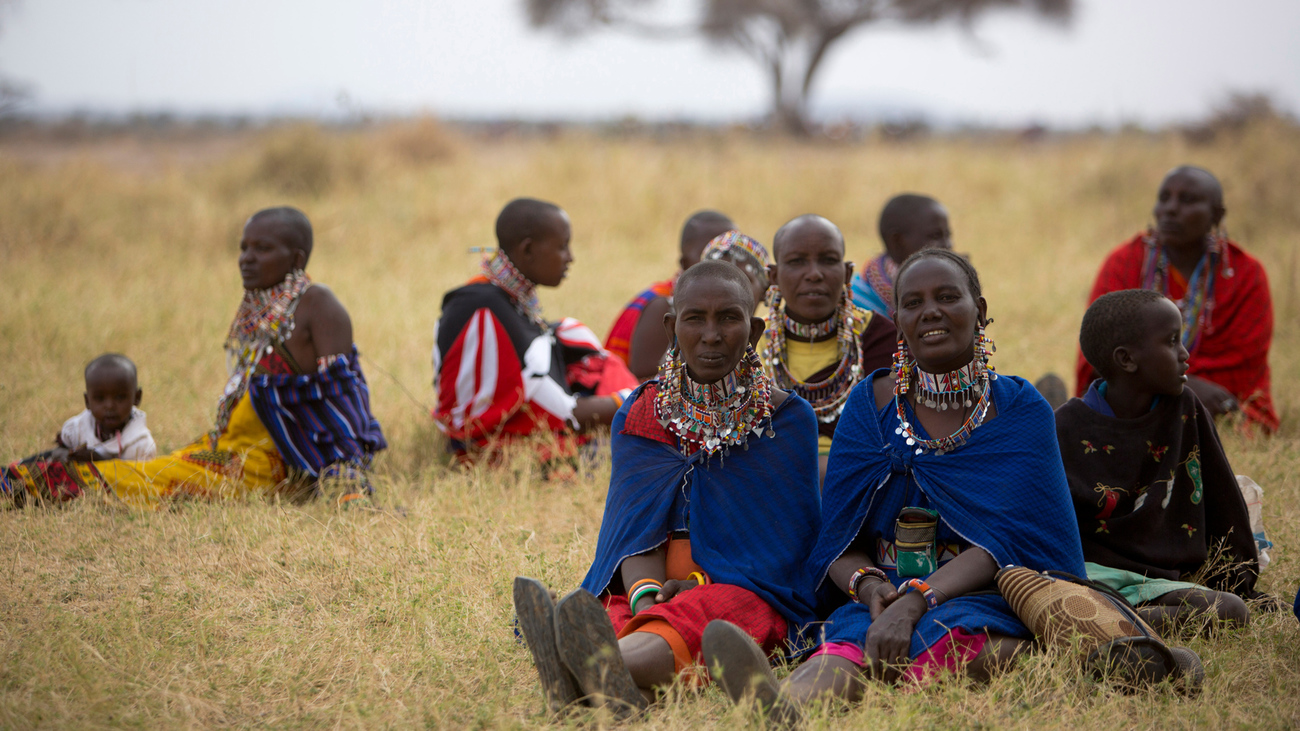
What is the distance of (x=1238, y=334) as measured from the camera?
19.4ft

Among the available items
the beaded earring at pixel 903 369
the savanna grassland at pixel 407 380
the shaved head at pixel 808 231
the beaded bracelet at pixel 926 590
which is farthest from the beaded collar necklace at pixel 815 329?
the beaded bracelet at pixel 926 590

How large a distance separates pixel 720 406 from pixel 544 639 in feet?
3.26

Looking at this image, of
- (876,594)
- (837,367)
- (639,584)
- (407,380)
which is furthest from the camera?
(407,380)

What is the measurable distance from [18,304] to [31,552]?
4085 mm

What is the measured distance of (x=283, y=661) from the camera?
325 centimetres

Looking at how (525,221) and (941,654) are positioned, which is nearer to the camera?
(941,654)

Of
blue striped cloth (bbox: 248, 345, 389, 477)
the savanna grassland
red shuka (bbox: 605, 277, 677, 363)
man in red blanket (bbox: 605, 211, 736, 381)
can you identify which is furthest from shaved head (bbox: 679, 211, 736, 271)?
blue striped cloth (bbox: 248, 345, 389, 477)

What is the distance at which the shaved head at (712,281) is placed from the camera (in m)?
3.31

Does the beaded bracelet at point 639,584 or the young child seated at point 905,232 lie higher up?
the young child seated at point 905,232

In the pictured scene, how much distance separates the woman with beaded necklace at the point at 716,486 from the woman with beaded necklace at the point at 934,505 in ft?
0.45

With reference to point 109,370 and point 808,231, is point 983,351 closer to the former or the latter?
point 808,231

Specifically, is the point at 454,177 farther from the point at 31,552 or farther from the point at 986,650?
the point at 986,650

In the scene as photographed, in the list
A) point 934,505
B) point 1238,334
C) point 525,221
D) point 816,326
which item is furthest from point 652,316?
point 1238,334

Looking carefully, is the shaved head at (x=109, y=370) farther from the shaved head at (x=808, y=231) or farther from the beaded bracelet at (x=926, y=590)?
the beaded bracelet at (x=926, y=590)
